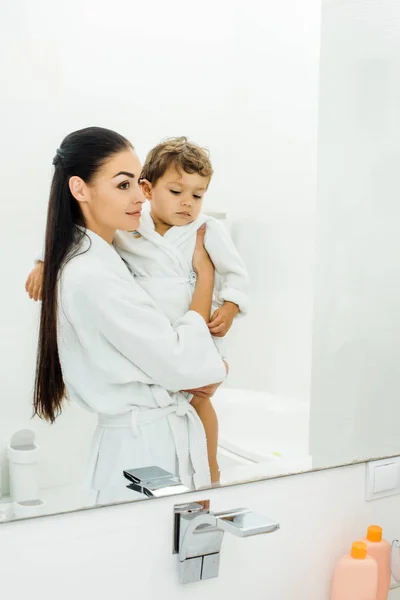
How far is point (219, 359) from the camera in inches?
43.9

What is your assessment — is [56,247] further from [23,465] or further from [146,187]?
[23,465]

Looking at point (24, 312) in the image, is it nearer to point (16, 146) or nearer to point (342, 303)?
point (16, 146)

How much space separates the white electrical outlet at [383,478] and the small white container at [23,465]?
68 centimetres

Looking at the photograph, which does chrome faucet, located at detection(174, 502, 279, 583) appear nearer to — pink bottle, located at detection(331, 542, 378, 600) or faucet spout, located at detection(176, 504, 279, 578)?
faucet spout, located at detection(176, 504, 279, 578)

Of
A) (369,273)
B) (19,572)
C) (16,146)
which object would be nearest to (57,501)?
(19,572)

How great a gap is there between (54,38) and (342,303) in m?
0.69

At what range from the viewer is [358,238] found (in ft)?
4.44

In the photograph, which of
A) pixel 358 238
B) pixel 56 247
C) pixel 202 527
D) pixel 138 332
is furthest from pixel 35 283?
pixel 358 238

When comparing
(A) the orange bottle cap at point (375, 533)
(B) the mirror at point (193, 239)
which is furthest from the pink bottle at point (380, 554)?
(B) the mirror at point (193, 239)

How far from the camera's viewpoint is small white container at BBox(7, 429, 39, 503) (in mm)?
942

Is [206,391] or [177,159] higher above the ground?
[177,159]

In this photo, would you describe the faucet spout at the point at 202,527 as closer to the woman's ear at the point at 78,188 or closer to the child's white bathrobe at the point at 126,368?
the child's white bathrobe at the point at 126,368

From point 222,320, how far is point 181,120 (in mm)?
311

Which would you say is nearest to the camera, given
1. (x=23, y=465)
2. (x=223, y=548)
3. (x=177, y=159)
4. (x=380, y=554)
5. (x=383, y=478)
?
(x=23, y=465)
